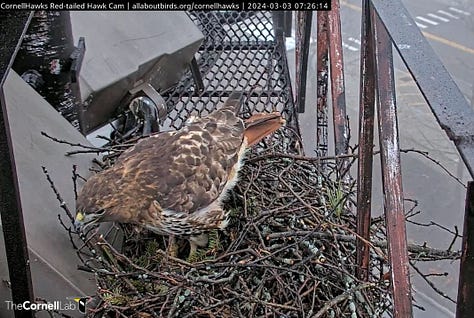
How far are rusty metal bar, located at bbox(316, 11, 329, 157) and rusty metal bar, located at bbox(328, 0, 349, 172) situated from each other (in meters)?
0.12

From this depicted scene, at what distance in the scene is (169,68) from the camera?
3.05 metres

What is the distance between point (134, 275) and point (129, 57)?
114 centimetres

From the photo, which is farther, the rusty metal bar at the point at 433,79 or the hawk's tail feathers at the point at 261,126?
the hawk's tail feathers at the point at 261,126

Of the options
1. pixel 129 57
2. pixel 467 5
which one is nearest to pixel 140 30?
pixel 129 57

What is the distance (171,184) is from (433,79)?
1071mm

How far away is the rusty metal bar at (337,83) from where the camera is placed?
2436 millimetres

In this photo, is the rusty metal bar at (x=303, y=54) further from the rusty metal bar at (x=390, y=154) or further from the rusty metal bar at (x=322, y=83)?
the rusty metal bar at (x=390, y=154)

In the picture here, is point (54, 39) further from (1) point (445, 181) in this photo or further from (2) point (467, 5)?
(2) point (467, 5)

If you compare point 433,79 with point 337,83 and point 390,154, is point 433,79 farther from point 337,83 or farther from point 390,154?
point 337,83

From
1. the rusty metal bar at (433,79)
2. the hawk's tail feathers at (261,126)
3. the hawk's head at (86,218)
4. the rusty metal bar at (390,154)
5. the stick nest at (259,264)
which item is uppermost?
the rusty metal bar at (433,79)

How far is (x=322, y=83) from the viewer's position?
2.82 m

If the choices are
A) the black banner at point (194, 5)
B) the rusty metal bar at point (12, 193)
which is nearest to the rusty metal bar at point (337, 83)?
the black banner at point (194, 5)

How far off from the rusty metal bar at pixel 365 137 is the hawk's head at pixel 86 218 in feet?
2.23

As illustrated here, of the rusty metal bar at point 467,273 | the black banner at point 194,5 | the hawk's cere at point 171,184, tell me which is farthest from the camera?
the hawk's cere at point 171,184
